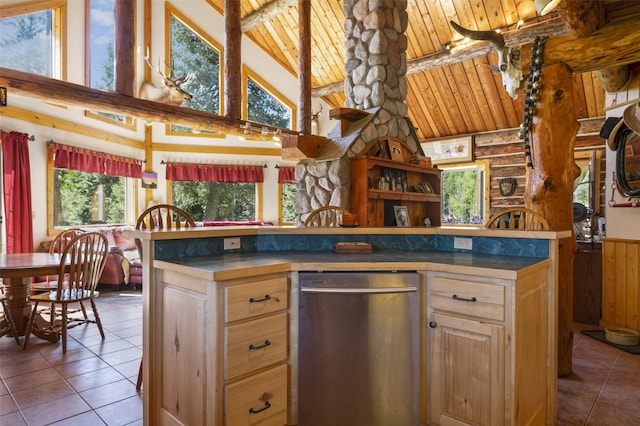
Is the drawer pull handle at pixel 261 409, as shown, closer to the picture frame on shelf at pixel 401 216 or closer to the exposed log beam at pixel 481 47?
the picture frame on shelf at pixel 401 216

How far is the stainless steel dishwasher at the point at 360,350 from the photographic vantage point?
190cm

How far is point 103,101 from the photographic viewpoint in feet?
15.4

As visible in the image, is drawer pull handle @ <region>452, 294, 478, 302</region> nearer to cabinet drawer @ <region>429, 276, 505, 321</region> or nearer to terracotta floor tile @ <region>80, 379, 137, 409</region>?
cabinet drawer @ <region>429, 276, 505, 321</region>

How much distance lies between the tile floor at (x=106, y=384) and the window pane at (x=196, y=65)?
5923 millimetres

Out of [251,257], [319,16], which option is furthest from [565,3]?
[319,16]

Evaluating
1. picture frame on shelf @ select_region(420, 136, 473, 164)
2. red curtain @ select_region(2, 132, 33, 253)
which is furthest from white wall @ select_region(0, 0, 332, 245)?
picture frame on shelf @ select_region(420, 136, 473, 164)

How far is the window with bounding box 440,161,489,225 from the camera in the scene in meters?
7.69

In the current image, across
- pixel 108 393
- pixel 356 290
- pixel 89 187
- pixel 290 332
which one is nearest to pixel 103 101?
pixel 89 187

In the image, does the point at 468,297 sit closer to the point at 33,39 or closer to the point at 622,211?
the point at 622,211

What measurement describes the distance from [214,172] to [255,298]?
23.5 ft

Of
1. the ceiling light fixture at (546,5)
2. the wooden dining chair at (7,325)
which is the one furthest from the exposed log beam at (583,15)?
the wooden dining chair at (7,325)

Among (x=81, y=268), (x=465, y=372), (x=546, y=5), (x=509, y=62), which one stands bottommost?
(x=465, y=372)

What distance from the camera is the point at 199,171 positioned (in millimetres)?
Result: 8398

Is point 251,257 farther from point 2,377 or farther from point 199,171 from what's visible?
point 199,171
